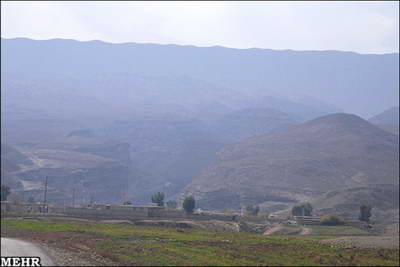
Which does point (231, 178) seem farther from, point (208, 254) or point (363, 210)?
point (208, 254)

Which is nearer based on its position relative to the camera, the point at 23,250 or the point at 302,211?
the point at 23,250

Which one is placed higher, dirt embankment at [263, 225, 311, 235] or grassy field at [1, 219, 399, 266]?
dirt embankment at [263, 225, 311, 235]

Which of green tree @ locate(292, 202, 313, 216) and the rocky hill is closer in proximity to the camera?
green tree @ locate(292, 202, 313, 216)

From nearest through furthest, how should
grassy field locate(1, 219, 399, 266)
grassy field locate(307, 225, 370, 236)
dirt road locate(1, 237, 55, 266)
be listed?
dirt road locate(1, 237, 55, 266) < grassy field locate(1, 219, 399, 266) < grassy field locate(307, 225, 370, 236)

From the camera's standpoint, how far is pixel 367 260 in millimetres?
32125

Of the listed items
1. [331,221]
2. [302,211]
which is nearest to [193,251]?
[331,221]

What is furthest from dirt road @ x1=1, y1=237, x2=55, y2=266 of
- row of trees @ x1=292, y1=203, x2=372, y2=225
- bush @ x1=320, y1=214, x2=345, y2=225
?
row of trees @ x1=292, y1=203, x2=372, y2=225

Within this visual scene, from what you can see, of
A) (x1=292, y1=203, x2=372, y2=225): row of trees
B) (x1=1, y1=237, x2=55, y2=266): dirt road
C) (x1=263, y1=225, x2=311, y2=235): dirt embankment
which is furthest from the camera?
(x1=292, y1=203, x2=372, y2=225): row of trees

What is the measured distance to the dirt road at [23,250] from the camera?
1056 inches

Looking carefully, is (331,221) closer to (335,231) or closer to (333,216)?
(333,216)

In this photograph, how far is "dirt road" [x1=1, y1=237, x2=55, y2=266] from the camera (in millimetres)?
26834

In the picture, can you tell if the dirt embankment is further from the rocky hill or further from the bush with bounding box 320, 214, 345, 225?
the rocky hill

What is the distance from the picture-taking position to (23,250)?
96.9ft

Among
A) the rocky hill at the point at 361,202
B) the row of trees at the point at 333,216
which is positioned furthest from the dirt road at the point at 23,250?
the rocky hill at the point at 361,202
